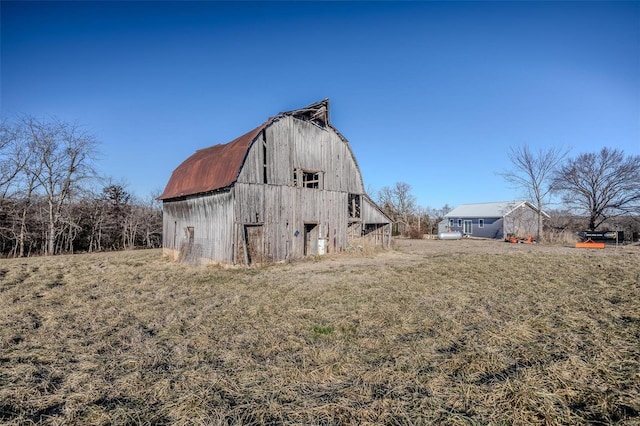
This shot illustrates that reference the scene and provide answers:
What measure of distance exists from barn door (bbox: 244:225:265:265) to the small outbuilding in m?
32.6

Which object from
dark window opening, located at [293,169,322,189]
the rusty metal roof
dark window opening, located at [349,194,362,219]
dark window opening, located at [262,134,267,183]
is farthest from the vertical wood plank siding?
dark window opening, located at [349,194,362,219]

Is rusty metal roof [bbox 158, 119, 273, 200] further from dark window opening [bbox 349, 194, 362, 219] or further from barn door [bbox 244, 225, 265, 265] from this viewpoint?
dark window opening [bbox 349, 194, 362, 219]

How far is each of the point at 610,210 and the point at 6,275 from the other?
154ft

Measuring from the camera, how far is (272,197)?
49.4ft

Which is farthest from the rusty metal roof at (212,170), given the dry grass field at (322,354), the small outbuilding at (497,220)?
the small outbuilding at (497,220)

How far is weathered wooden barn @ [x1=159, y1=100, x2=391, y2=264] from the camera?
14.1 m

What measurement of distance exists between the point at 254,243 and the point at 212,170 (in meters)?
4.61

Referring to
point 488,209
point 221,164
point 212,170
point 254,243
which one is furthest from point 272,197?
point 488,209

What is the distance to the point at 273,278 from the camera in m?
11.5

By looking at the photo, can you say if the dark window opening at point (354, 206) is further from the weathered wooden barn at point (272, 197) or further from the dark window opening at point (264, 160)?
the dark window opening at point (264, 160)

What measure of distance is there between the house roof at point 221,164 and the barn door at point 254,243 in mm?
2333

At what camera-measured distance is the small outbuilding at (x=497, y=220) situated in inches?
1458

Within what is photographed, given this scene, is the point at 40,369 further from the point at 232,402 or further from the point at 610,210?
the point at 610,210

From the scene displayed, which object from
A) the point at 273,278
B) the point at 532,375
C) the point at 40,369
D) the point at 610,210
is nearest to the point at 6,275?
the point at 273,278
